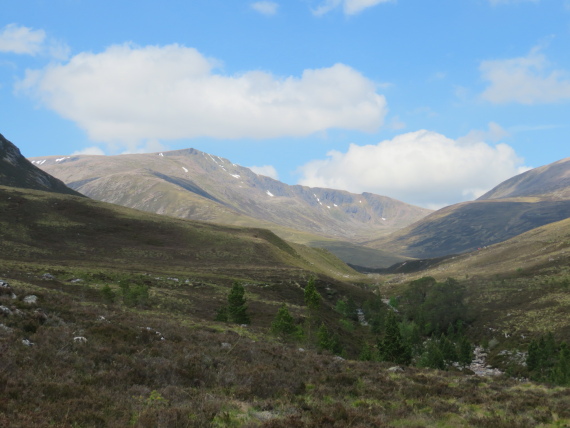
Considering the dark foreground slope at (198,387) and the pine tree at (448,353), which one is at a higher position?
the dark foreground slope at (198,387)

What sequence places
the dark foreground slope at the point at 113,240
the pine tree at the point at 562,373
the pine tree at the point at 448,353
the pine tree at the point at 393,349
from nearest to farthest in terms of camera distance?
the pine tree at the point at 562,373 → the pine tree at the point at 393,349 → the pine tree at the point at 448,353 → the dark foreground slope at the point at 113,240

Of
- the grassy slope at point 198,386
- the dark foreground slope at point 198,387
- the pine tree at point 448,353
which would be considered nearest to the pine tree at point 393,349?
the grassy slope at point 198,386

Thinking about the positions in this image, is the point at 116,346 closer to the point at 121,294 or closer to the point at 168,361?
the point at 168,361

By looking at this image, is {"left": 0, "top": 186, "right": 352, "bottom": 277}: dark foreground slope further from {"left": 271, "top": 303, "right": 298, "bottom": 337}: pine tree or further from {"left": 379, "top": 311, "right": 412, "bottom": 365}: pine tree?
{"left": 379, "top": 311, "right": 412, "bottom": 365}: pine tree

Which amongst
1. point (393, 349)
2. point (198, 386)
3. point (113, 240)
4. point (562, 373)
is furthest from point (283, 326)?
point (113, 240)

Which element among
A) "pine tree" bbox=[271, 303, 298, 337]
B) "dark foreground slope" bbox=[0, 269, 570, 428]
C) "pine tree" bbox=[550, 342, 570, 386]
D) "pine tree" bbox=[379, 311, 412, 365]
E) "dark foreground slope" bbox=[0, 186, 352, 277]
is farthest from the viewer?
"dark foreground slope" bbox=[0, 186, 352, 277]

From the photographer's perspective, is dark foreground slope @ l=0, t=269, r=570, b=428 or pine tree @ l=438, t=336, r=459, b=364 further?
pine tree @ l=438, t=336, r=459, b=364

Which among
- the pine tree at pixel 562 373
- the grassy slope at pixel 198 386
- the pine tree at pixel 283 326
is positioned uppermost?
the grassy slope at pixel 198 386

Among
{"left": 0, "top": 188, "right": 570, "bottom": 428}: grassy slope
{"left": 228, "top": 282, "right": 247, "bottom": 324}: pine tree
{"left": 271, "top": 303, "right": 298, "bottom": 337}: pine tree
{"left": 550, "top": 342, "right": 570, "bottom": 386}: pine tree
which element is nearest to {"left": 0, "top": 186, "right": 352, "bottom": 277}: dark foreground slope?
{"left": 228, "top": 282, "right": 247, "bottom": 324}: pine tree

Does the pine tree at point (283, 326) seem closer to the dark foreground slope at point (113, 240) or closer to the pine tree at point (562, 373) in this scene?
the pine tree at point (562, 373)

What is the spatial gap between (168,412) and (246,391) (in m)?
4.98

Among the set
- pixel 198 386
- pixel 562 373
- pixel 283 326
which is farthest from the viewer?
pixel 283 326

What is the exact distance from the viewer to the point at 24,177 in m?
199

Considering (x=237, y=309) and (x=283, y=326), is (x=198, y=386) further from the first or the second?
(x=237, y=309)
